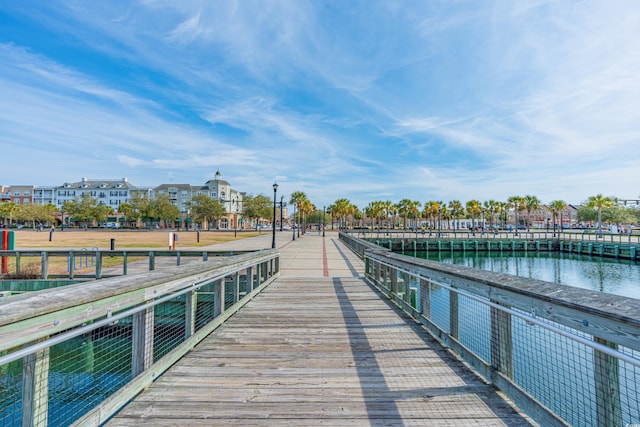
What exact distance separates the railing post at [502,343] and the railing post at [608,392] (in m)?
0.96

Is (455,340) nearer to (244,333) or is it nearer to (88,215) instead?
(244,333)

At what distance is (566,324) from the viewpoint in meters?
2.22

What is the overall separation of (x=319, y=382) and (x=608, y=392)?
2.32 meters

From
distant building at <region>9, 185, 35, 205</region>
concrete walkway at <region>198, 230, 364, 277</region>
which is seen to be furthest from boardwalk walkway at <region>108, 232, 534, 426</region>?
distant building at <region>9, 185, 35, 205</region>

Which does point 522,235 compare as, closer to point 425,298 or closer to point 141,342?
point 425,298

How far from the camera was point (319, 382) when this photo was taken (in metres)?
3.37

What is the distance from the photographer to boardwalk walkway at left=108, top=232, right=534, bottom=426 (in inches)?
107

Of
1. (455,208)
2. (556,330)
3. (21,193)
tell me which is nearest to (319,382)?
(556,330)

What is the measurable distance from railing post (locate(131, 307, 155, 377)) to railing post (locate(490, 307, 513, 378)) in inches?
135

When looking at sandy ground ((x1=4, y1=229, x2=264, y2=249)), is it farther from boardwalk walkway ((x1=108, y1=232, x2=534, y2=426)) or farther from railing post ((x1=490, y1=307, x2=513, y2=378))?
railing post ((x1=490, y1=307, x2=513, y2=378))

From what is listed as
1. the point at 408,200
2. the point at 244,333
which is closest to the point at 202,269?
the point at 244,333

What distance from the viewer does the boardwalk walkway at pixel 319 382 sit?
2721 mm

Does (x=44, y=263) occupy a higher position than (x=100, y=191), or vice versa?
(x=100, y=191)

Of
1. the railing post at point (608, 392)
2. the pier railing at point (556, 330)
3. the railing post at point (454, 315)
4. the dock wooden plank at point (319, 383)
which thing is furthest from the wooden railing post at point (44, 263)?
the railing post at point (608, 392)
